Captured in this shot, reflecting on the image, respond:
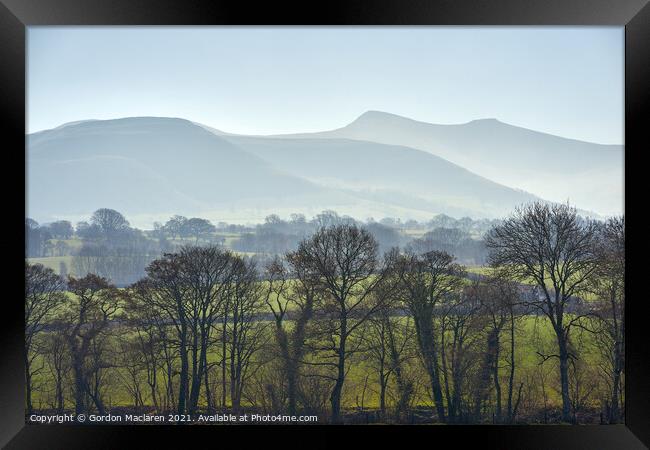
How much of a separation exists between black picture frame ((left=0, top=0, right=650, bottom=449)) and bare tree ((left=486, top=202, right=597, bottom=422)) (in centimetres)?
345

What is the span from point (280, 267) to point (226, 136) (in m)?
1.61

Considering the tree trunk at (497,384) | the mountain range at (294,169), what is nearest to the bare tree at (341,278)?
the mountain range at (294,169)

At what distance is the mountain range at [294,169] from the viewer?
22.4ft

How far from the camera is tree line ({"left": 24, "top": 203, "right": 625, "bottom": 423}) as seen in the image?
6.83m

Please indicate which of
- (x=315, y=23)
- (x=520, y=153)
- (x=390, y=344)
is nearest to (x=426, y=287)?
(x=390, y=344)

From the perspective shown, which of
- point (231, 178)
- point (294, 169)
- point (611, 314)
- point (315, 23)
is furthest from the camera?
point (231, 178)

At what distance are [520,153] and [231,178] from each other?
137 inches

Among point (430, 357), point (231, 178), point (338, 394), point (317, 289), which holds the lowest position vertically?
point (338, 394)

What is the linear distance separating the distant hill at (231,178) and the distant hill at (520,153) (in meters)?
0.17

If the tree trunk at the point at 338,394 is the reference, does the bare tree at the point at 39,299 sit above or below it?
above

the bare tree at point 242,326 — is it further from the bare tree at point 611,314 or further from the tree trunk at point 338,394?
the bare tree at point 611,314

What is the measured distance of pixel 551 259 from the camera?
6.92 m

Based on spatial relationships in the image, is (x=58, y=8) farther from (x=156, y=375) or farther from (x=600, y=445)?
(x=156, y=375)

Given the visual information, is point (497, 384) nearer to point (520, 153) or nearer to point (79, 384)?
point (520, 153)
